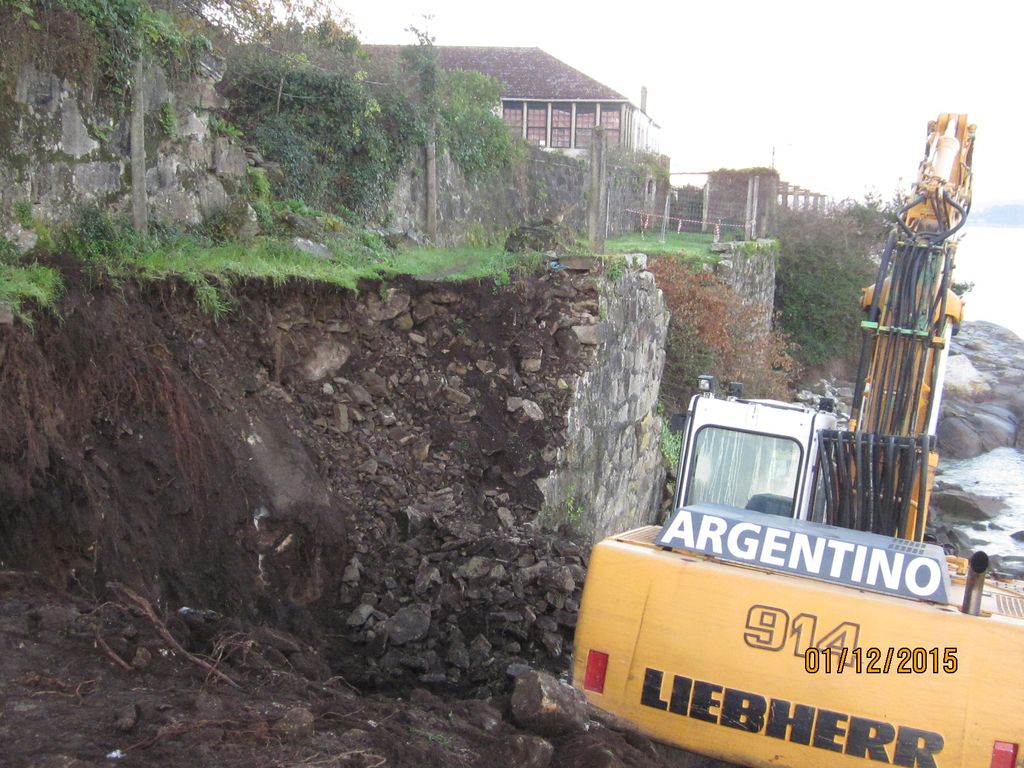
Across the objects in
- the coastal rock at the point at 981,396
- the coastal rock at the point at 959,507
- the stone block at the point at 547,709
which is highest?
the stone block at the point at 547,709

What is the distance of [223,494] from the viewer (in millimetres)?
7020

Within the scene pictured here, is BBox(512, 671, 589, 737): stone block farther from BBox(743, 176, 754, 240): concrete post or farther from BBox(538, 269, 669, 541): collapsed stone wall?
BBox(743, 176, 754, 240): concrete post

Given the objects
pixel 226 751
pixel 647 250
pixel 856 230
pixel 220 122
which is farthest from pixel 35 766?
pixel 856 230

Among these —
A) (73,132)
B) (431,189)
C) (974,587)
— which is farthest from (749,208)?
(974,587)

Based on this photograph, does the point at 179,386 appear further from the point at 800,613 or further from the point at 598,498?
the point at 598,498

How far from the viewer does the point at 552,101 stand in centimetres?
3025

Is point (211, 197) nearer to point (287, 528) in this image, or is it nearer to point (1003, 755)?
point (287, 528)

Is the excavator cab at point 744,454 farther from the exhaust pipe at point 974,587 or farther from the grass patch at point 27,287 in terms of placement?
the grass patch at point 27,287

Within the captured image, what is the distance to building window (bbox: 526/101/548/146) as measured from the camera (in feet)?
99.9

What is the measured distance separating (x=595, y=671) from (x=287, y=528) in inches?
124

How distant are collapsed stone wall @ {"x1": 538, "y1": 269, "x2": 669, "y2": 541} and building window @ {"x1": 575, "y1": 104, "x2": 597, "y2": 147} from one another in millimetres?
17944
